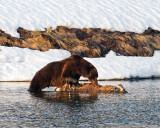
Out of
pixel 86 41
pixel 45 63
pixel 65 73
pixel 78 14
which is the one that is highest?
pixel 78 14

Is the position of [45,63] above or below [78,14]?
below

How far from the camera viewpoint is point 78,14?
3688 centimetres

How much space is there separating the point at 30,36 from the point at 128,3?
1581cm

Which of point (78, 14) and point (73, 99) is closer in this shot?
point (73, 99)

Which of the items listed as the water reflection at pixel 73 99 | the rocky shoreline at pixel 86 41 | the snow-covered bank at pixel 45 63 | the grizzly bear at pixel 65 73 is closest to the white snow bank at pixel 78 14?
the rocky shoreline at pixel 86 41

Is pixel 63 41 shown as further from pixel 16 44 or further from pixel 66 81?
pixel 66 81

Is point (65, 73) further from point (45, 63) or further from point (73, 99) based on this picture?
point (45, 63)

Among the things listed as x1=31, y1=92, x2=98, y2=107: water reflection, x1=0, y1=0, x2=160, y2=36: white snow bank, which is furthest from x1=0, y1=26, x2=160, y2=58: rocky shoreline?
x1=31, y1=92, x2=98, y2=107: water reflection

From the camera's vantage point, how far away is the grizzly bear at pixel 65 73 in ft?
55.7

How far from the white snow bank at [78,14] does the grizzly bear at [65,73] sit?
1438cm

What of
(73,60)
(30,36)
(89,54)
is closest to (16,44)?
(30,36)

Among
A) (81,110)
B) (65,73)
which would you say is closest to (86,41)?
(65,73)

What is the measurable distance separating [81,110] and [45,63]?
1365cm

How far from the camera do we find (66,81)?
1702 cm
